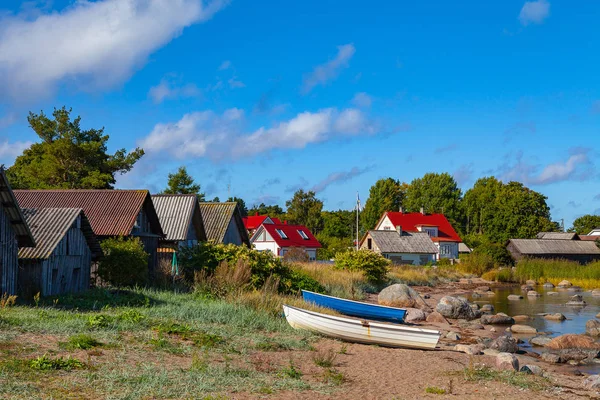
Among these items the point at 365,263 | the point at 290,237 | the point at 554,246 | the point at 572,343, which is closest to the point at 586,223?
the point at 554,246

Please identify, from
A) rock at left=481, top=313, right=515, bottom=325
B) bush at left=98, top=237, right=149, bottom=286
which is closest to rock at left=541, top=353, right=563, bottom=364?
rock at left=481, top=313, right=515, bottom=325

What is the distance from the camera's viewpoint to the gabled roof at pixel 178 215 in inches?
1415

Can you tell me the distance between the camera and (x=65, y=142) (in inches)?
→ 1966

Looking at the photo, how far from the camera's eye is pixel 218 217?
137 ft

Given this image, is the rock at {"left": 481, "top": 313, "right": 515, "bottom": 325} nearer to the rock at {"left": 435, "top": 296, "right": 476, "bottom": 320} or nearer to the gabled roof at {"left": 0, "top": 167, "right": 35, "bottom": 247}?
the rock at {"left": 435, "top": 296, "right": 476, "bottom": 320}

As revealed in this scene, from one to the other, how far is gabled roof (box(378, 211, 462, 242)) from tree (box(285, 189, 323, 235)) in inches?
790

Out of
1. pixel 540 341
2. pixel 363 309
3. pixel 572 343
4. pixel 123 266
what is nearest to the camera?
pixel 363 309

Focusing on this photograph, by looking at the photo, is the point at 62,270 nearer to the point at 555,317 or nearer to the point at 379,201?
the point at 555,317

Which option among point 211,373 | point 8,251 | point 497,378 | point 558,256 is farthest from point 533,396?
point 558,256

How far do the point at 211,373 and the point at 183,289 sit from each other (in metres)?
14.2

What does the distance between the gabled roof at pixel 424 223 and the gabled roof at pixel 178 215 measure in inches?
2076

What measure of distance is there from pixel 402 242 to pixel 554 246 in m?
16.7

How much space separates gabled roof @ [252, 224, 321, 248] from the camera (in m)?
76.1

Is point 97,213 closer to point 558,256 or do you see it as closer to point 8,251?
point 8,251
